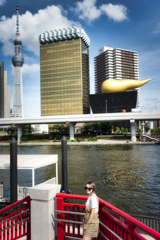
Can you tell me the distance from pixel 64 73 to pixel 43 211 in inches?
5421

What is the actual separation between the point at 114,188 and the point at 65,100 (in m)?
125

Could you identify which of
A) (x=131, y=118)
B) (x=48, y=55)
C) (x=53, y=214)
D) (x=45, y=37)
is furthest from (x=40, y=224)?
(x=45, y=37)

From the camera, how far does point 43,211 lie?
5129mm

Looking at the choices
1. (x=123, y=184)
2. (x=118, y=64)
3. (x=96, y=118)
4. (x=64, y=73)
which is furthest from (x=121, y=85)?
(x=118, y=64)

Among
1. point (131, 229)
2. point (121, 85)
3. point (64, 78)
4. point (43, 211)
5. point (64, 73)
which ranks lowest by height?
point (43, 211)

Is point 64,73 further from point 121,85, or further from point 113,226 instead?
point 113,226

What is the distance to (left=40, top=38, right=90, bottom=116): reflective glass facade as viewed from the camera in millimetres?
135625

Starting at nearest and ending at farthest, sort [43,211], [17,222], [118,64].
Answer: [43,211] < [17,222] < [118,64]

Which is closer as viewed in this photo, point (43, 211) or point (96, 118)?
point (43, 211)

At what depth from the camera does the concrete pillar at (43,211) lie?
508 cm

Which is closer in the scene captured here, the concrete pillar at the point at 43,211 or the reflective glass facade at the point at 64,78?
the concrete pillar at the point at 43,211

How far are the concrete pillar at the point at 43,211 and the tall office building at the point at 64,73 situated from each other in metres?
131

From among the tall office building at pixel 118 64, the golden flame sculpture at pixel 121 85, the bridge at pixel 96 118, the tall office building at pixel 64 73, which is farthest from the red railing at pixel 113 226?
the tall office building at pixel 118 64

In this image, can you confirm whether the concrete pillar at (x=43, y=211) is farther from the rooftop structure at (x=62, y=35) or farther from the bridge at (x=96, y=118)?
the rooftop structure at (x=62, y=35)
